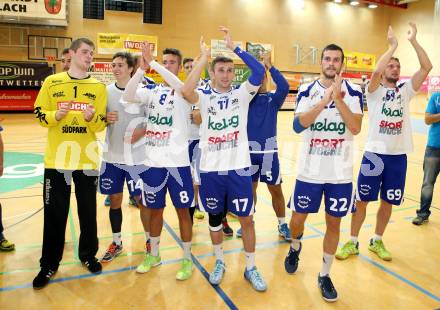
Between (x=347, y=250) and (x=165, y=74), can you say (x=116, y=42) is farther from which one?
(x=347, y=250)

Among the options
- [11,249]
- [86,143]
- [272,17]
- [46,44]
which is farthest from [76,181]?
[272,17]

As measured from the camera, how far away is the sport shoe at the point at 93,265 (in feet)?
12.8

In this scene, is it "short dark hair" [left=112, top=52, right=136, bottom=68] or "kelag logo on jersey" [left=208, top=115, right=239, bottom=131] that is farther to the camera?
"short dark hair" [left=112, top=52, right=136, bottom=68]

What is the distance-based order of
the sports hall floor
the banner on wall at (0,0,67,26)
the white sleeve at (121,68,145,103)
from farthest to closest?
the banner on wall at (0,0,67,26), the white sleeve at (121,68,145,103), the sports hall floor

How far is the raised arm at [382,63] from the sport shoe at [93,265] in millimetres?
3656

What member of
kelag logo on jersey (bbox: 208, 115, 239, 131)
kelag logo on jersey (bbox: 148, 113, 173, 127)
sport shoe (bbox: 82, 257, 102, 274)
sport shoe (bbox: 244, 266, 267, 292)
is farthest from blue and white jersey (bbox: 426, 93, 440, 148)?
sport shoe (bbox: 82, 257, 102, 274)

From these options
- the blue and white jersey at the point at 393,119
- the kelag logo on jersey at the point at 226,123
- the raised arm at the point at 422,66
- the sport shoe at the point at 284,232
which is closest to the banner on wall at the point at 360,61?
the raised arm at the point at 422,66

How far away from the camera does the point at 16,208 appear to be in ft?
19.0

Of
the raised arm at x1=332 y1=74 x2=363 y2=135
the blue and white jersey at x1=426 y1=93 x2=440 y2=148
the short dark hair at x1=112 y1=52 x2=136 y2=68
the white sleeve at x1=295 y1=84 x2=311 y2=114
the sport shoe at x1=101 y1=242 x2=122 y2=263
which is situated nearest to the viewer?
the raised arm at x1=332 y1=74 x2=363 y2=135

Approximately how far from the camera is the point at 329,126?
3.50 metres

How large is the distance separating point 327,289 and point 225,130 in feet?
6.03

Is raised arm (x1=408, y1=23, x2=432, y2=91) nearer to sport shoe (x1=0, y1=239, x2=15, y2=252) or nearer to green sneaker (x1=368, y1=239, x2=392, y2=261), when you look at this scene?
green sneaker (x1=368, y1=239, x2=392, y2=261)

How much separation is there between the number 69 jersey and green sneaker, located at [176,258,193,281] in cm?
110

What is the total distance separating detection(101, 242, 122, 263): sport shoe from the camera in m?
4.17
